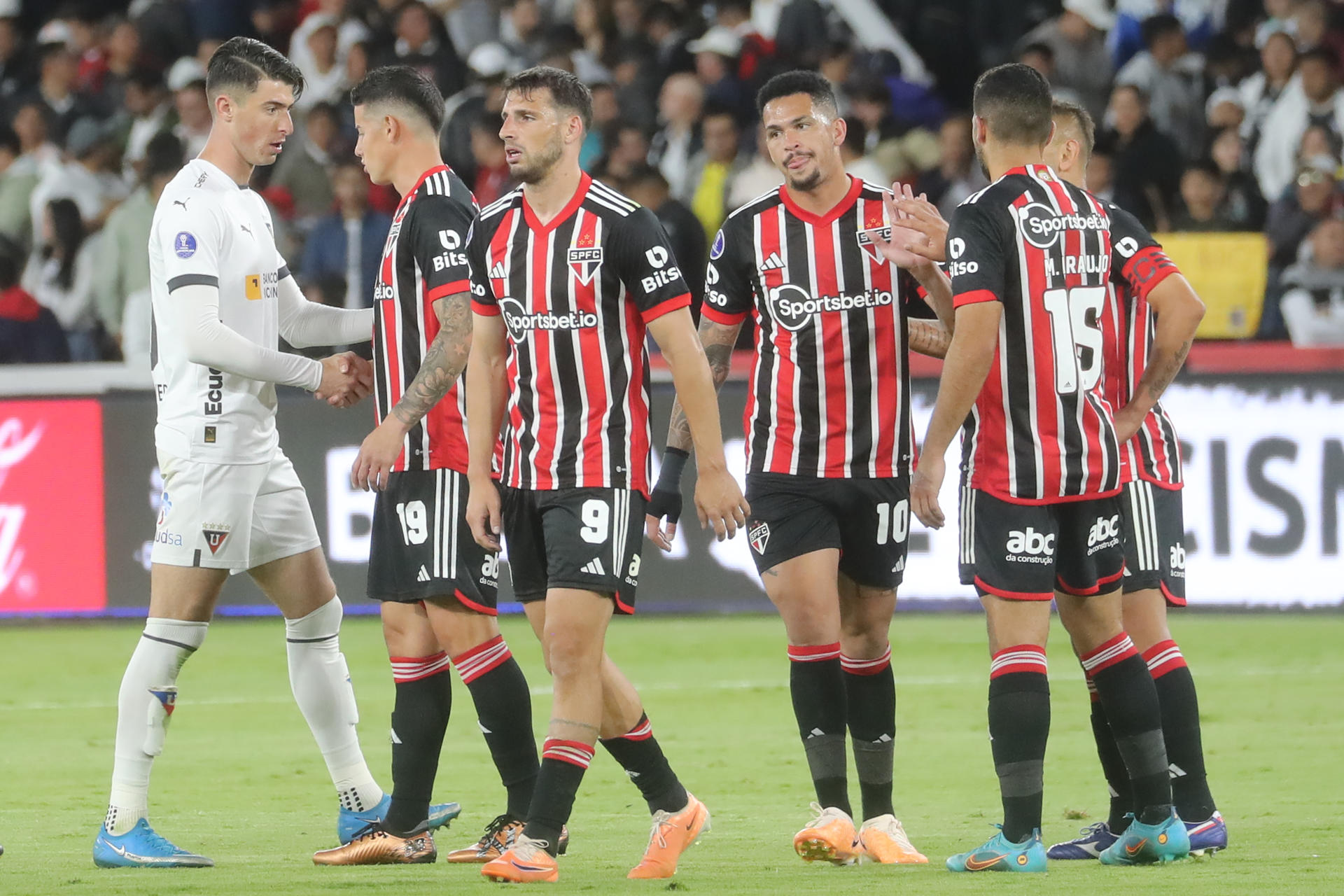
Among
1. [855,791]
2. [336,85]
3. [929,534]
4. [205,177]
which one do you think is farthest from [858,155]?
[205,177]

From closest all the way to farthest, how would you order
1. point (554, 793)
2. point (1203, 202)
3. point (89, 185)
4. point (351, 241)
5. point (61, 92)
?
point (554, 793)
point (1203, 202)
point (351, 241)
point (89, 185)
point (61, 92)

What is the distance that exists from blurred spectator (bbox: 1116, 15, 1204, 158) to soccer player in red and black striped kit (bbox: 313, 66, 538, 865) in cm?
1010

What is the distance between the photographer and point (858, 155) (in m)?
13.5

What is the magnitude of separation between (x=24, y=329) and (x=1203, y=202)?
8123 millimetres

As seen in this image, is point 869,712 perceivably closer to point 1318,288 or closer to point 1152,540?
point 1152,540

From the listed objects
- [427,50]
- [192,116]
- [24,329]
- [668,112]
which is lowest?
[24,329]

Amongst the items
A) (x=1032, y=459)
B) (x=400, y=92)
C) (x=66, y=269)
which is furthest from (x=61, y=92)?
(x=1032, y=459)

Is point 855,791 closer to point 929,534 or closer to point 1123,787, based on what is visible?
point 1123,787

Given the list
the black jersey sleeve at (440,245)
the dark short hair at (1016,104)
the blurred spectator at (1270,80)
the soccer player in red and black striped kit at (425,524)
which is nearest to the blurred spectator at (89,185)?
the blurred spectator at (1270,80)

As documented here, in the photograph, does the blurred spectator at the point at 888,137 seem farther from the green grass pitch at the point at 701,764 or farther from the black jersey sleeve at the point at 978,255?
the black jersey sleeve at the point at 978,255

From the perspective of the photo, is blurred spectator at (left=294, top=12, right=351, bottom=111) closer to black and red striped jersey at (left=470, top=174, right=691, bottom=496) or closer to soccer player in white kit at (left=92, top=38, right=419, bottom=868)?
soccer player in white kit at (left=92, top=38, right=419, bottom=868)

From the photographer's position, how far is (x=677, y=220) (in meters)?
12.9

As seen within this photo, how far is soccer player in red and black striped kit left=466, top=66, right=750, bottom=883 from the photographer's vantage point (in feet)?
17.6

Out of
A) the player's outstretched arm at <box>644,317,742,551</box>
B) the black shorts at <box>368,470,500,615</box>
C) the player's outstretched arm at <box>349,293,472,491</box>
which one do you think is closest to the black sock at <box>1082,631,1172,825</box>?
the player's outstretched arm at <box>644,317,742,551</box>
